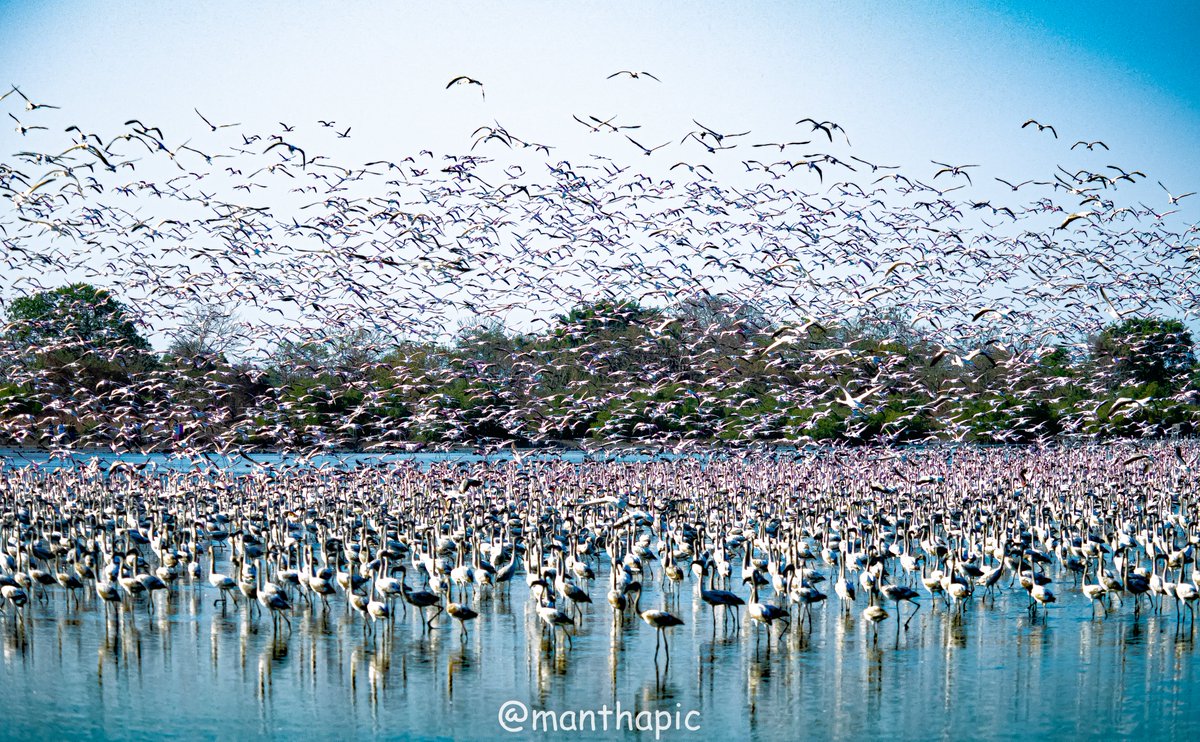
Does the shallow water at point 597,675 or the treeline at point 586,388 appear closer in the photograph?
the shallow water at point 597,675

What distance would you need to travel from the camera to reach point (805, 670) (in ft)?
53.7

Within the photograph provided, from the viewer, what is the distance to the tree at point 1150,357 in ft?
249

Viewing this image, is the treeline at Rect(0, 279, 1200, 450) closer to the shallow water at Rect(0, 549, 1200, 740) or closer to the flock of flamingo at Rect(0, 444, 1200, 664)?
the flock of flamingo at Rect(0, 444, 1200, 664)

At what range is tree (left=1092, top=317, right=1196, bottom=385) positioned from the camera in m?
76.0

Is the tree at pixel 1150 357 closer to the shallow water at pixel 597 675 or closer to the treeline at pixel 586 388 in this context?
the treeline at pixel 586 388

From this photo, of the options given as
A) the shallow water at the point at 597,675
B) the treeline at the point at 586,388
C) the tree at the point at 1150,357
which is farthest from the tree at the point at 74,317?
the tree at the point at 1150,357

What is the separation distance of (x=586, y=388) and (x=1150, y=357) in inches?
1476

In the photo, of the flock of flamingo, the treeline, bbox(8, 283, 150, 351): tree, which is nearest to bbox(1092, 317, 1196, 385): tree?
the treeline

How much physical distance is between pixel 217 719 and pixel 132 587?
211 inches

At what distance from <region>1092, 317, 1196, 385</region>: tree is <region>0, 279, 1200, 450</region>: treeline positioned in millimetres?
145

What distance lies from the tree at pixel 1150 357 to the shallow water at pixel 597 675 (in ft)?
203

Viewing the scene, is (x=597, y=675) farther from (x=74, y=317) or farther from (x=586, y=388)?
(x=74, y=317)

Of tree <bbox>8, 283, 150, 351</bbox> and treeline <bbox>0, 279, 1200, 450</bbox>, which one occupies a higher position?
tree <bbox>8, 283, 150, 351</bbox>

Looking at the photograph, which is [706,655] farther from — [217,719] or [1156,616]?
[1156,616]
